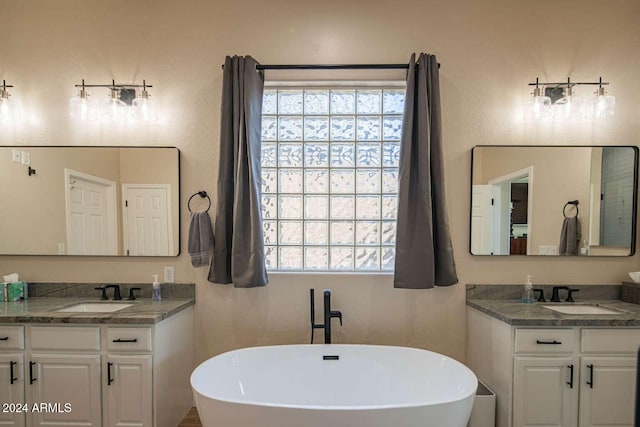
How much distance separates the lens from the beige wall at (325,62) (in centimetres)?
215

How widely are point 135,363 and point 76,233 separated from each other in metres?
1.13

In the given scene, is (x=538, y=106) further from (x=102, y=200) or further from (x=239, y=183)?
(x=102, y=200)

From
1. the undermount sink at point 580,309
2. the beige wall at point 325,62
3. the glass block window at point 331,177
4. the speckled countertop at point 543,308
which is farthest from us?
the glass block window at point 331,177

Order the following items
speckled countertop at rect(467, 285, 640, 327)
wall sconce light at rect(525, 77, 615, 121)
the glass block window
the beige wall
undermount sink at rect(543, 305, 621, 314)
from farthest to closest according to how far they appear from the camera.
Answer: the glass block window → the beige wall → wall sconce light at rect(525, 77, 615, 121) → undermount sink at rect(543, 305, 621, 314) → speckled countertop at rect(467, 285, 640, 327)

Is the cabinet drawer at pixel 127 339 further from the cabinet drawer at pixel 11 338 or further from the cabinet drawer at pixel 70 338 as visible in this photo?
the cabinet drawer at pixel 11 338

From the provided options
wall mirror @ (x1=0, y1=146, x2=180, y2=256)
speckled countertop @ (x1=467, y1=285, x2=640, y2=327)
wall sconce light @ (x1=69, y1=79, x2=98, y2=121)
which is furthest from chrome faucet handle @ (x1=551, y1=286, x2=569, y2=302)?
wall sconce light @ (x1=69, y1=79, x2=98, y2=121)

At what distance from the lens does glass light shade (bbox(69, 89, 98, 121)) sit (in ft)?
6.88

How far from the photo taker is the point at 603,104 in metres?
2.02

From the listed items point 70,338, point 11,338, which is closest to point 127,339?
point 70,338

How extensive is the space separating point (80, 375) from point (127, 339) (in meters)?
0.34

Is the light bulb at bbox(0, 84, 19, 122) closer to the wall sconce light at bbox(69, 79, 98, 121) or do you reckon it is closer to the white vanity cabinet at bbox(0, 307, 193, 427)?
the wall sconce light at bbox(69, 79, 98, 121)

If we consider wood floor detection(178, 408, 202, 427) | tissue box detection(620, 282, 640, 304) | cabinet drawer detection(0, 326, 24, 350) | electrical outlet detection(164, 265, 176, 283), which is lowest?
wood floor detection(178, 408, 202, 427)

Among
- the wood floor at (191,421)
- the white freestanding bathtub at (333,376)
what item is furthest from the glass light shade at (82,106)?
the wood floor at (191,421)

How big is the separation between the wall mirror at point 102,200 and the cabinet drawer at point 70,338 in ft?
1.96
